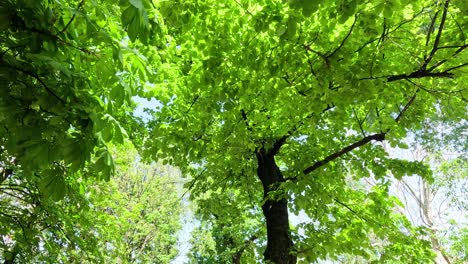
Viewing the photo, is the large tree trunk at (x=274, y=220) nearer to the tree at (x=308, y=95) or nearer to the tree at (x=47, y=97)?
the tree at (x=308, y=95)

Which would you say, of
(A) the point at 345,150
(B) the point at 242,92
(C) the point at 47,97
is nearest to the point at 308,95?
(B) the point at 242,92

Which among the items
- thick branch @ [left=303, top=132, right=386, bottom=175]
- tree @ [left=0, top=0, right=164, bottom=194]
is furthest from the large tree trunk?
tree @ [left=0, top=0, right=164, bottom=194]

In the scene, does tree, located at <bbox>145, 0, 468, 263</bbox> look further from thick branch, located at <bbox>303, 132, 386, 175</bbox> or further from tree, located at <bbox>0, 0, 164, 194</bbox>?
tree, located at <bbox>0, 0, 164, 194</bbox>

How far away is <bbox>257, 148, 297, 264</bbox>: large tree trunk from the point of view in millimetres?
5555

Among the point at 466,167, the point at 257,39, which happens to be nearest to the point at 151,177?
the point at 466,167

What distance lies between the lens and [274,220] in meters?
6.05

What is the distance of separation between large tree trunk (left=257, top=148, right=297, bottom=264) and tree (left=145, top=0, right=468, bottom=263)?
0.06 feet

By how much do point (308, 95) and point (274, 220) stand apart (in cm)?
286

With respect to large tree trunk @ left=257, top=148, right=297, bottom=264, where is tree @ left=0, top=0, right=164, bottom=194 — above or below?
below

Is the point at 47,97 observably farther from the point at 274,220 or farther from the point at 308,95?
the point at 274,220

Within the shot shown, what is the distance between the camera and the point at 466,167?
12352mm

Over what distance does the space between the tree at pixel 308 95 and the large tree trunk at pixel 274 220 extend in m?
0.02

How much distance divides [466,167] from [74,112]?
13.8 meters

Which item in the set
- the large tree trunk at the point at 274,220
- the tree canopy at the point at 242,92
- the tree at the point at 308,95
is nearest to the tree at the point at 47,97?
the tree canopy at the point at 242,92
